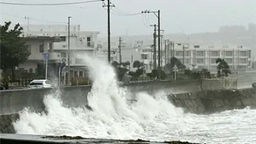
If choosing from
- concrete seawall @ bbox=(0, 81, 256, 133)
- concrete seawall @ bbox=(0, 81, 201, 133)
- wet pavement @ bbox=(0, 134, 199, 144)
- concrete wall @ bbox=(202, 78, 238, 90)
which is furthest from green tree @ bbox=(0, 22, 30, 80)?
wet pavement @ bbox=(0, 134, 199, 144)

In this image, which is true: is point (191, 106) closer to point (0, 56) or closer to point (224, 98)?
point (224, 98)

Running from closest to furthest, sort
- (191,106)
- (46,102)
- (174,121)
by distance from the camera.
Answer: (46,102) < (174,121) < (191,106)

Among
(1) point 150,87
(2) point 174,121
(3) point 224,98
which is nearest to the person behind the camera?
(2) point 174,121

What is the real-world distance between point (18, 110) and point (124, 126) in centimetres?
814

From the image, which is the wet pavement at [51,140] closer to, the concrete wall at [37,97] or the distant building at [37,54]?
the concrete wall at [37,97]

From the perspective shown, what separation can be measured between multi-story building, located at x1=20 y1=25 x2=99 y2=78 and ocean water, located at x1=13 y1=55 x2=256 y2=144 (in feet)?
107

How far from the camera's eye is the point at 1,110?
19484 mm

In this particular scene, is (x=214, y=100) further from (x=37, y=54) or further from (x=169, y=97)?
(x=37, y=54)

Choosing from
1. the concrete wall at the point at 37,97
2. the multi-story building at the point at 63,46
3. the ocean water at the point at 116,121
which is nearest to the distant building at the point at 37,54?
the multi-story building at the point at 63,46

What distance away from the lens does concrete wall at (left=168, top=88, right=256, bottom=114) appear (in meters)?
48.6

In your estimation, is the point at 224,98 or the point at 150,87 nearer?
the point at 150,87

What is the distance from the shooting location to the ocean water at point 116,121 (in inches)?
875

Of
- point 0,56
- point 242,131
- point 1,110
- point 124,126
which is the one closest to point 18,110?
point 1,110

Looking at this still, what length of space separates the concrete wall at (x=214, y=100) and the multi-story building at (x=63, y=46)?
1824cm
